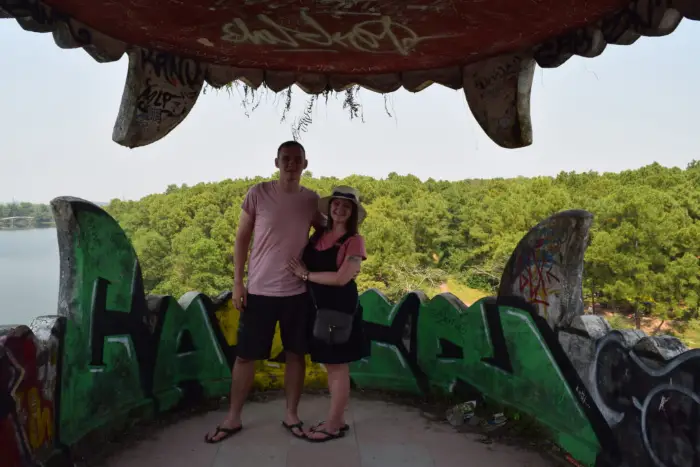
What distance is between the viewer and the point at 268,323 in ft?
10.6

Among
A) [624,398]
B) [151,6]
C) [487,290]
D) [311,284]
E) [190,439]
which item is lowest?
[487,290]

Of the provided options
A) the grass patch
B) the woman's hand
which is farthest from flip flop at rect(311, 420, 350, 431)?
the grass patch

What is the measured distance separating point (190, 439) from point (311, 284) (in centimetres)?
123

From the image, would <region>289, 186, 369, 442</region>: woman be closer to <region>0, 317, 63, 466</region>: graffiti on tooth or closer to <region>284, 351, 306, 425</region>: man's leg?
<region>284, 351, 306, 425</region>: man's leg

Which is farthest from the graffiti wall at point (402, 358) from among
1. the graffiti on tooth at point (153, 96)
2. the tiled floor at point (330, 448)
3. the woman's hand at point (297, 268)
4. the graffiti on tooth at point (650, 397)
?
the woman's hand at point (297, 268)

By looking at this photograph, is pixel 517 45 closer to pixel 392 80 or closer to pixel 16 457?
pixel 392 80

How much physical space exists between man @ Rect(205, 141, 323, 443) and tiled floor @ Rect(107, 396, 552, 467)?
0.67 feet

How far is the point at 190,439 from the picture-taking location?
3396mm

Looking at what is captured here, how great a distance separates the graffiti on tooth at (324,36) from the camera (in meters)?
2.70

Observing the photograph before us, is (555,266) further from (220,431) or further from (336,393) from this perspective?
(220,431)

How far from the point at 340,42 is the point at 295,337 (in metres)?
1.69

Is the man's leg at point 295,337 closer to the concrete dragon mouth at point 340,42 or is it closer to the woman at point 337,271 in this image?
the woman at point 337,271

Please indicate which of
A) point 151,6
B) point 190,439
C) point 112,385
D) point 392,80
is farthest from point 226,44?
point 190,439

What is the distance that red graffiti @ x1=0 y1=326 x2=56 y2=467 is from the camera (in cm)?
229
